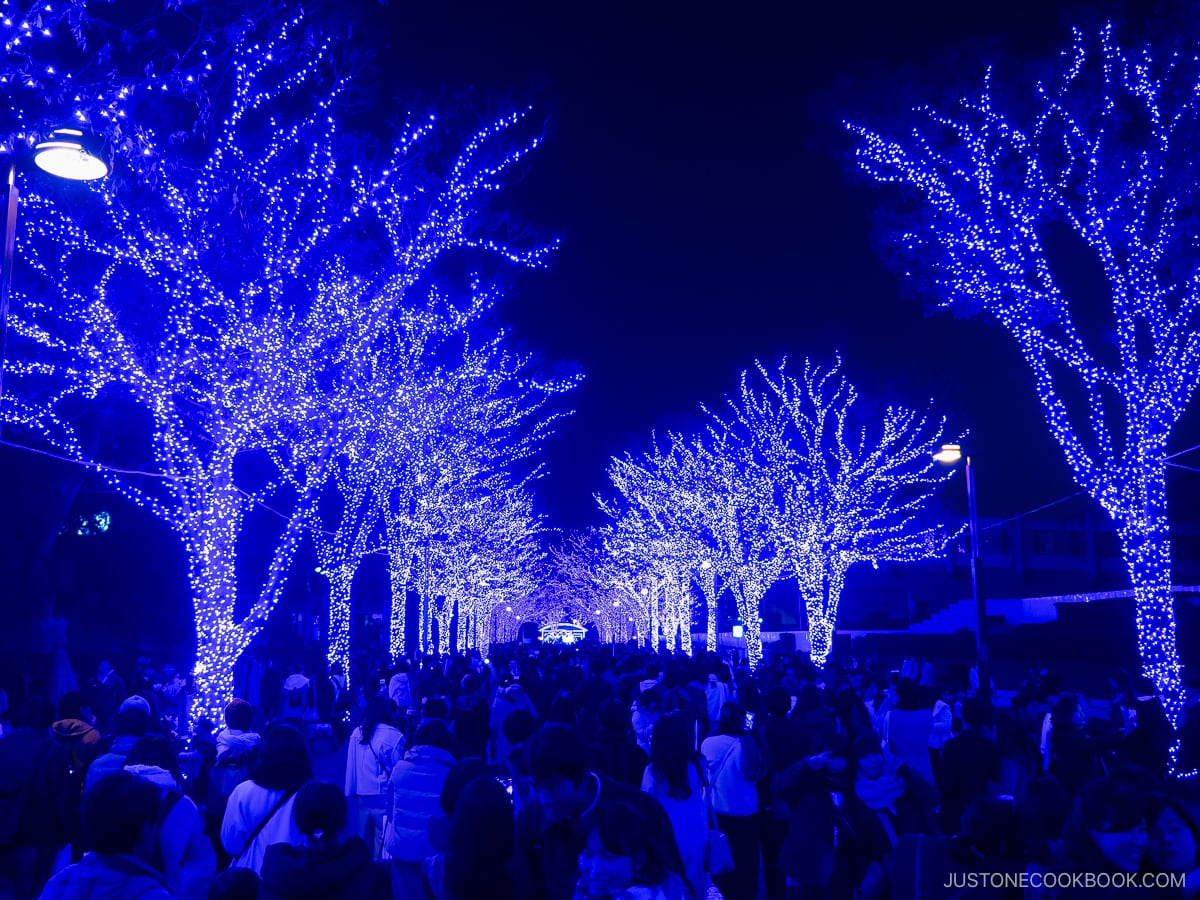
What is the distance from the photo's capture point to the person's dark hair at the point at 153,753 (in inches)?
250

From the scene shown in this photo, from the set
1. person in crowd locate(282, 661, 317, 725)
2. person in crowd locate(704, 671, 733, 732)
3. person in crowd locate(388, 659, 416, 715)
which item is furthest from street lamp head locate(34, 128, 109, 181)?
person in crowd locate(282, 661, 317, 725)

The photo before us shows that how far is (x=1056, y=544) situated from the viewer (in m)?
46.3

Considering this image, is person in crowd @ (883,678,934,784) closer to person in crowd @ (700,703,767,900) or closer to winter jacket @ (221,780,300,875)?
person in crowd @ (700,703,767,900)

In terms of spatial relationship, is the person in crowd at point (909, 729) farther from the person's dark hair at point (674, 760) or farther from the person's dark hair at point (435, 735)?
the person's dark hair at point (435, 735)

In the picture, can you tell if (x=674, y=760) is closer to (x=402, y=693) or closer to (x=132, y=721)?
(x=132, y=721)

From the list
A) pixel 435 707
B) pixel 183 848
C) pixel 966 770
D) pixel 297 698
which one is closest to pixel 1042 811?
Answer: pixel 966 770

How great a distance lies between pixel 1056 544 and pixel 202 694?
135 feet

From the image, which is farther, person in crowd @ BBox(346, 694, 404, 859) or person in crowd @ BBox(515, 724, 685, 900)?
person in crowd @ BBox(346, 694, 404, 859)

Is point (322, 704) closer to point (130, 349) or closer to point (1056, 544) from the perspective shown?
point (130, 349)

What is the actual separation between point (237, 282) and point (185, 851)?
953 centimetres

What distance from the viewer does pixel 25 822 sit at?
6738 mm

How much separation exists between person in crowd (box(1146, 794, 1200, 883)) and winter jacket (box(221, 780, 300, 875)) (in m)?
3.91

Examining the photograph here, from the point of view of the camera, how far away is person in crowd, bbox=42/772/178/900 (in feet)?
12.8

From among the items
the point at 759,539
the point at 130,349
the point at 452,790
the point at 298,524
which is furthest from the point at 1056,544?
the point at 452,790
